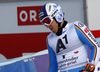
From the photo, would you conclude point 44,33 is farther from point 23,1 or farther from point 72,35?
point 72,35

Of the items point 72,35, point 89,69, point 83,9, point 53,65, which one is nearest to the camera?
point 89,69

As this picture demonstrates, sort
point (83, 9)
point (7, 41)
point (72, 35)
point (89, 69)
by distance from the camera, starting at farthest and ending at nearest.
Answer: point (7, 41) → point (83, 9) → point (72, 35) → point (89, 69)

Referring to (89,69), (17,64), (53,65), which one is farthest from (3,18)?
(89,69)

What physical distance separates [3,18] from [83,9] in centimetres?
188

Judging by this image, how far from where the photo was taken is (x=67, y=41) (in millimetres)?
3146

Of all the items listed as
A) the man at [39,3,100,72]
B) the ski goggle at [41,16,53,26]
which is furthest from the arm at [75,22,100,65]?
the ski goggle at [41,16,53,26]

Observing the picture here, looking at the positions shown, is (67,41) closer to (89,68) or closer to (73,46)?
(73,46)

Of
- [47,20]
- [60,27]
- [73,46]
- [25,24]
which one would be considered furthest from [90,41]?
[25,24]

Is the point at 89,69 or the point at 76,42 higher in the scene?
the point at 76,42

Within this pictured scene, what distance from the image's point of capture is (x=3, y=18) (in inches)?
256

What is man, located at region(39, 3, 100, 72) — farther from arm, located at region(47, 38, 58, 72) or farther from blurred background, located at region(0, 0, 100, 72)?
blurred background, located at region(0, 0, 100, 72)

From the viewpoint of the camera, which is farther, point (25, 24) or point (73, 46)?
point (25, 24)

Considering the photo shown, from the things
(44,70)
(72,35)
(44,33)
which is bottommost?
(44,70)

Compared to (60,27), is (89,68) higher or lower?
lower
